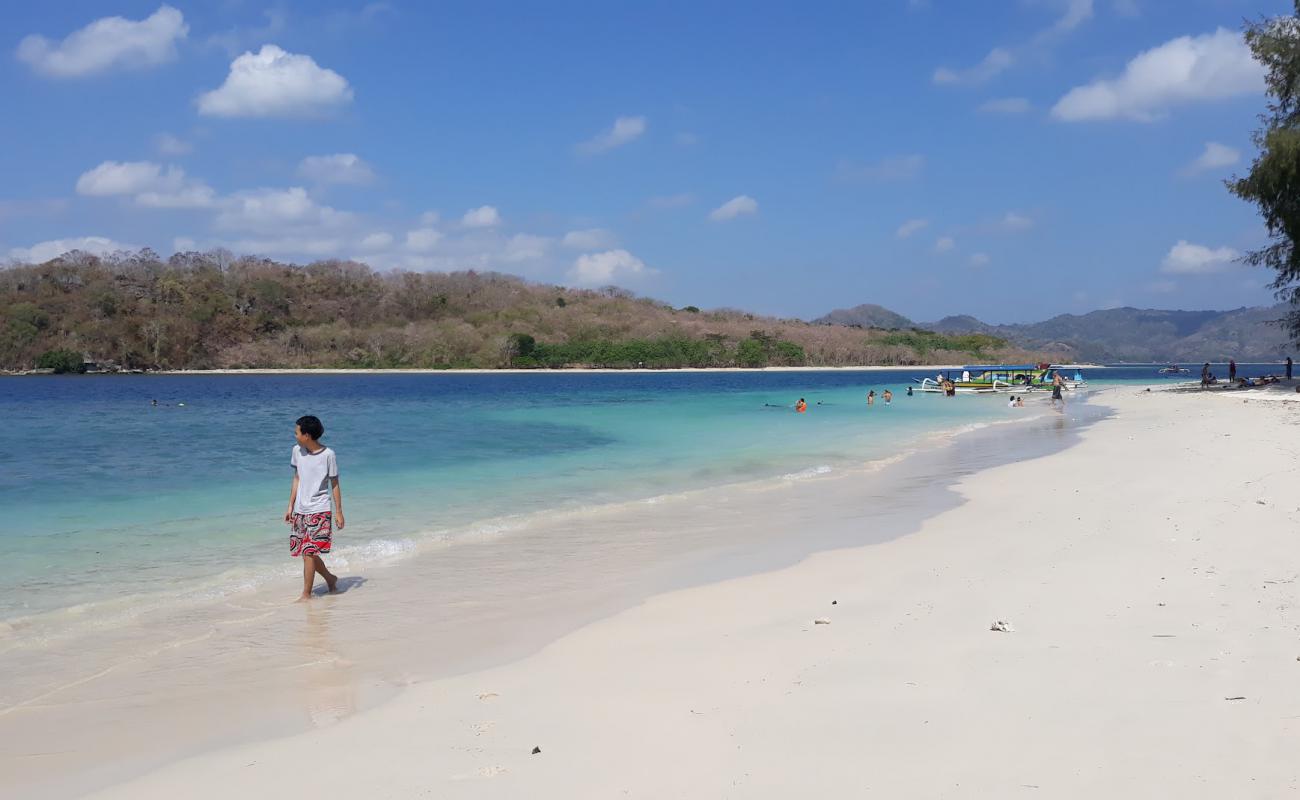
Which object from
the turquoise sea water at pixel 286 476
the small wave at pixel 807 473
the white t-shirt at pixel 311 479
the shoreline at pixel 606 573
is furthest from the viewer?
the small wave at pixel 807 473

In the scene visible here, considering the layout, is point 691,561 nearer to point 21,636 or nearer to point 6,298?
point 21,636

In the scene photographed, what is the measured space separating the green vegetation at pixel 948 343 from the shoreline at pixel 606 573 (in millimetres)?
148612

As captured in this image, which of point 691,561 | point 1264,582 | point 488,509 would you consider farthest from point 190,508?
point 1264,582

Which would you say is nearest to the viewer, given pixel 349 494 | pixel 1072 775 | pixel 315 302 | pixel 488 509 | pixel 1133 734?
pixel 1072 775

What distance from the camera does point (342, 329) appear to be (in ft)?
494

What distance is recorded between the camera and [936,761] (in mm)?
3969

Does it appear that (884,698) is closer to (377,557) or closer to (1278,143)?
(377,557)

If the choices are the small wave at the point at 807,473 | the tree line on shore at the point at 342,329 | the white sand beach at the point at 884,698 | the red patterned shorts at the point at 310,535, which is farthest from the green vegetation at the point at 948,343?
the red patterned shorts at the point at 310,535

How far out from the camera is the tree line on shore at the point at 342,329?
13285 cm

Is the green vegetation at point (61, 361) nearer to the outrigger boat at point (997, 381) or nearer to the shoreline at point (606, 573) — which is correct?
the outrigger boat at point (997, 381)

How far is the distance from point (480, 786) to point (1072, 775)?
2.58 m

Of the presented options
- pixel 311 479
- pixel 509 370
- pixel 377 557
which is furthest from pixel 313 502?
pixel 509 370

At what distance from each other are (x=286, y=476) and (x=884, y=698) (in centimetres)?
1624

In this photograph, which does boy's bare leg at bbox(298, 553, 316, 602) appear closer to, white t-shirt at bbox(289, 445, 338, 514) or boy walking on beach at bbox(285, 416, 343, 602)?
boy walking on beach at bbox(285, 416, 343, 602)
